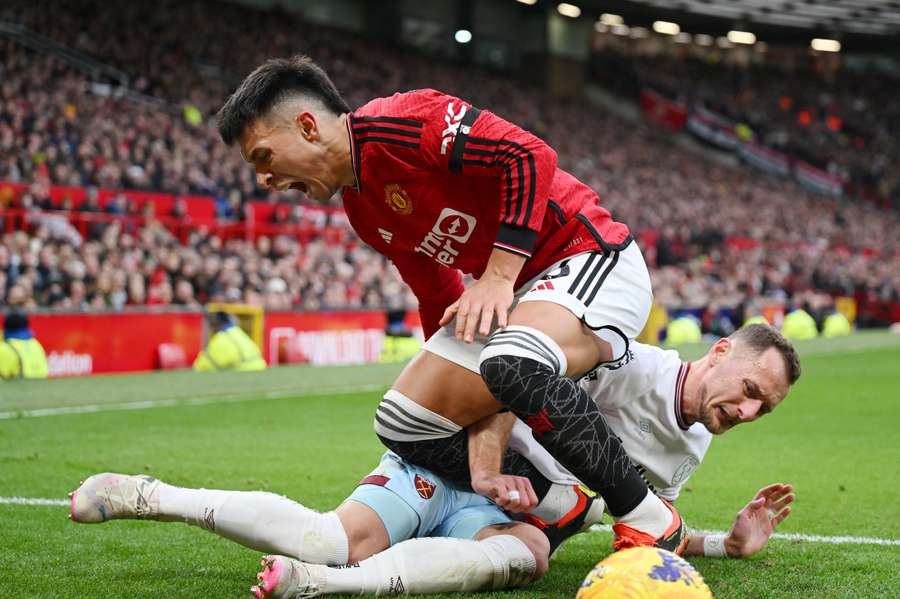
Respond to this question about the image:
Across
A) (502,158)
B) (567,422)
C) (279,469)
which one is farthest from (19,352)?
(567,422)

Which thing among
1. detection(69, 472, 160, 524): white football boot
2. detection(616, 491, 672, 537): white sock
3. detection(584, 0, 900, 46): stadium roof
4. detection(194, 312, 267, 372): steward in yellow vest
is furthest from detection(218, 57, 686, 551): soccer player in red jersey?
detection(584, 0, 900, 46): stadium roof

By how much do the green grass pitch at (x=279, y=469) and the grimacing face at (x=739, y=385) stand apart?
0.64 m

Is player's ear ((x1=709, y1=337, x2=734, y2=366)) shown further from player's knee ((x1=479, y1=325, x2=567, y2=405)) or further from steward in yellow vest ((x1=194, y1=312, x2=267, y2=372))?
steward in yellow vest ((x1=194, y1=312, x2=267, y2=372))

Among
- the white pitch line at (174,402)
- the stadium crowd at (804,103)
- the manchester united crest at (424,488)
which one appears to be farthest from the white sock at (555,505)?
the stadium crowd at (804,103)

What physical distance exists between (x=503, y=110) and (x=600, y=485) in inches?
1501

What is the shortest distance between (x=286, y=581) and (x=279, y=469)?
3.82 m

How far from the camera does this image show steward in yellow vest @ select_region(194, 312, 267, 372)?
1593 cm

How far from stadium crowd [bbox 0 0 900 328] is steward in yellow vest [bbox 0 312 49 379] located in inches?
47.2

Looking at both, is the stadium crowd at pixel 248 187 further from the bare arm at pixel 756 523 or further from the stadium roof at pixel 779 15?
the bare arm at pixel 756 523

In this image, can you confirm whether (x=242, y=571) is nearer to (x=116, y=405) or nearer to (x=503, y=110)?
(x=116, y=405)

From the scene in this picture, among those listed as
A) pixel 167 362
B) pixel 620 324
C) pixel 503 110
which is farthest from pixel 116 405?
pixel 503 110

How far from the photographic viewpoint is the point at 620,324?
4.09m

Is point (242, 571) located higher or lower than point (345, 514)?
lower

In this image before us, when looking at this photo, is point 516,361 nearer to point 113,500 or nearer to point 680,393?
point 680,393
